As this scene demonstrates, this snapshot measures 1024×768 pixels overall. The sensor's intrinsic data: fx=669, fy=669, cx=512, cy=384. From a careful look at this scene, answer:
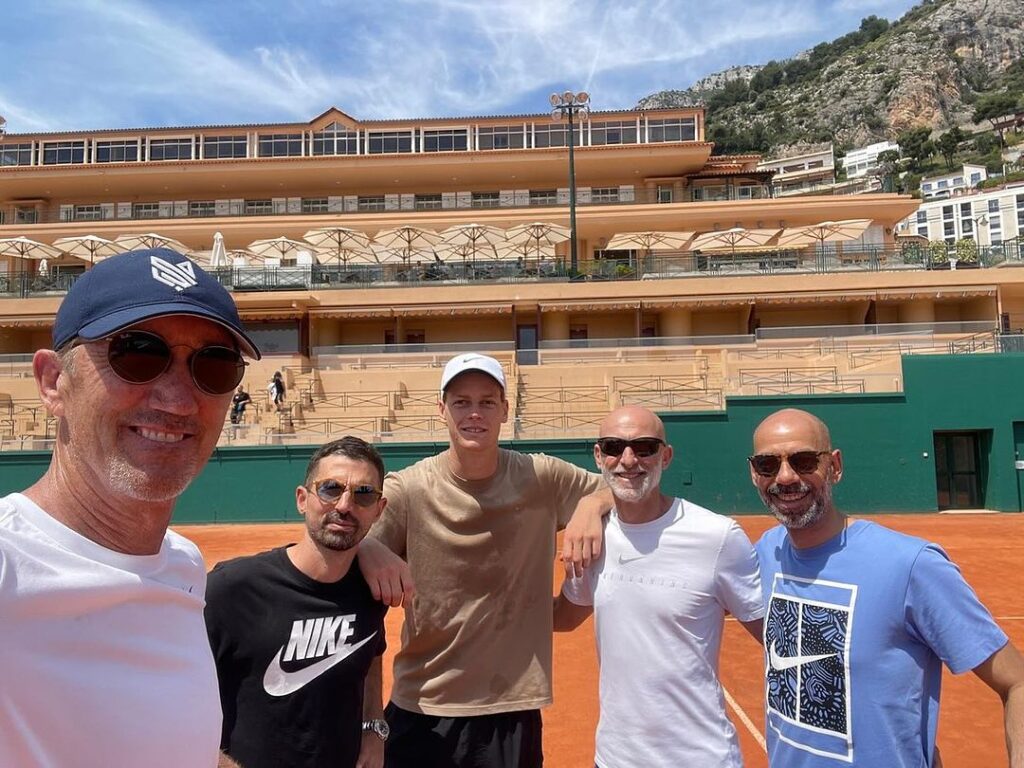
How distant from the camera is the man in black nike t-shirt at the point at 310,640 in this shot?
2.49 metres

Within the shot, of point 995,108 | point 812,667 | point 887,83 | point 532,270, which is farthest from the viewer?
point 887,83

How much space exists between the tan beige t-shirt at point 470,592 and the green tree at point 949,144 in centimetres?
14506

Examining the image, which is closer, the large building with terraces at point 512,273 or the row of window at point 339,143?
the large building with terraces at point 512,273

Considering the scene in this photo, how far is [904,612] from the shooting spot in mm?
2393

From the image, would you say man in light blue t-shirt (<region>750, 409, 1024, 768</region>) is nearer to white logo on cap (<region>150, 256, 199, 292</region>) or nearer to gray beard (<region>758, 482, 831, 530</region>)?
gray beard (<region>758, 482, 831, 530</region>)

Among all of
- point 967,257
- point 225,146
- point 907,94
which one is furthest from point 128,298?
point 907,94

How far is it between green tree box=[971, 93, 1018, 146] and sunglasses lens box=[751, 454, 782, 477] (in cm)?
15687

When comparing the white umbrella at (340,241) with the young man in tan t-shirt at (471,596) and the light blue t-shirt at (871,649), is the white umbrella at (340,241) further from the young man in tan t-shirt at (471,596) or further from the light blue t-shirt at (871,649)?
the light blue t-shirt at (871,649)

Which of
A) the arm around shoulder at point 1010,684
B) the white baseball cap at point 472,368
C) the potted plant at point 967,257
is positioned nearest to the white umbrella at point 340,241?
the potted plant at point 967,257

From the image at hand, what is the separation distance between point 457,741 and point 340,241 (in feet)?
97.6

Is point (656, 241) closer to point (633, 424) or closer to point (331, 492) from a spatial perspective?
point (633, 424)

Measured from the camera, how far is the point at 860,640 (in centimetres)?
242

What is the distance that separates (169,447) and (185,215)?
142ft

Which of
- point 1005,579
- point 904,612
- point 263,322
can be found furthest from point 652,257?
point 904,612
